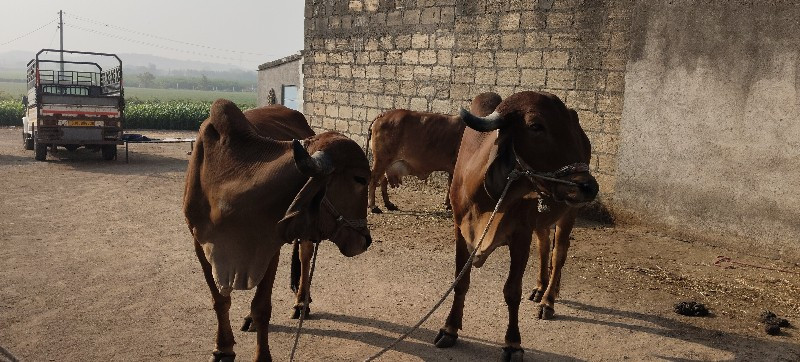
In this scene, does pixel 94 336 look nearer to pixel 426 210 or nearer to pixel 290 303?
pixel 290 303

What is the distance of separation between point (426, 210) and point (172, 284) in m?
5.14

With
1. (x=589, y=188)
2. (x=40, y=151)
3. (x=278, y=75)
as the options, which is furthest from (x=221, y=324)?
(x=278, y=75)

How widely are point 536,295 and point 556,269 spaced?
0.40 meters

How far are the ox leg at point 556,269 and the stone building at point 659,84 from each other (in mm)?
3562

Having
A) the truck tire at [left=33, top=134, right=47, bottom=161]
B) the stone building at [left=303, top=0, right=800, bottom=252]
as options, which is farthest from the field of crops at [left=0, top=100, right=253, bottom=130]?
the stone building at [left=303, top=0, right=800, bottom=252]

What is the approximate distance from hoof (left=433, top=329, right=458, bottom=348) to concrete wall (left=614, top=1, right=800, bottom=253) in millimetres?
5259

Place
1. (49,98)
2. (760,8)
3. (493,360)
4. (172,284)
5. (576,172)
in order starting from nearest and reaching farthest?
(576,172) → (493,360) → (172,284) → (760,8) → (49,98)

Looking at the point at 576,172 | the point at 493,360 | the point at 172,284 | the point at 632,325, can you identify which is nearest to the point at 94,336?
the point at 172,284

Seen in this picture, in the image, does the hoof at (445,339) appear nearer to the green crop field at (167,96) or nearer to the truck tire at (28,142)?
the truck tire at (28,142)

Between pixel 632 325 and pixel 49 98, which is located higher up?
pixel 49 98

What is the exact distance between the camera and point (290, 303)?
5.82 metres

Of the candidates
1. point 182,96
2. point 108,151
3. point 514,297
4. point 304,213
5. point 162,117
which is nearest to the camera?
point 304,213

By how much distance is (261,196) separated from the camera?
3.47m

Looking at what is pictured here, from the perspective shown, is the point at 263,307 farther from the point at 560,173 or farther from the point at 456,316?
the point at 560,173
